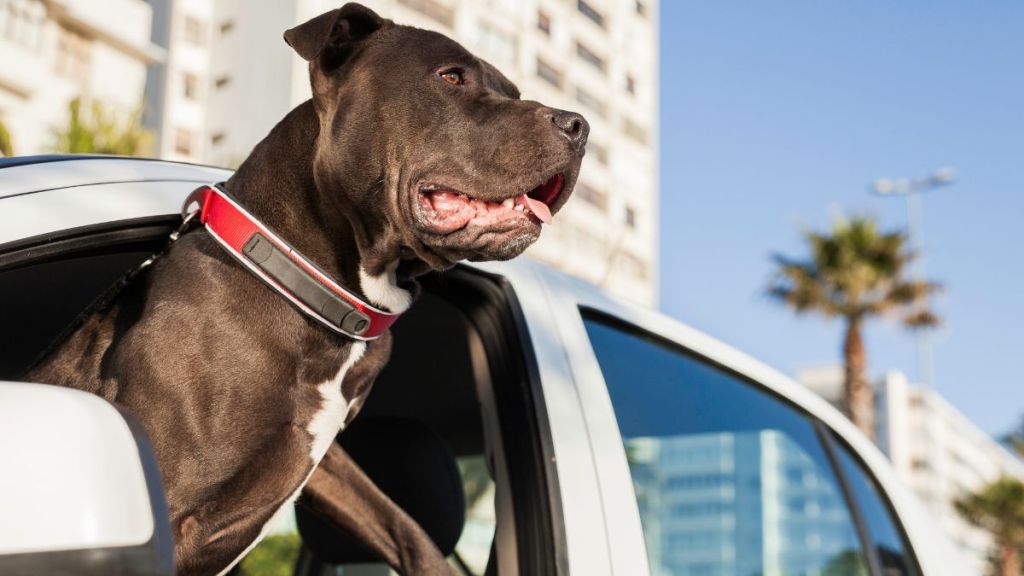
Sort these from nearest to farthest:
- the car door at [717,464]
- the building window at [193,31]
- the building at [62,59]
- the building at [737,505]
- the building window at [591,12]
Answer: the car door at [717,464] < the building at [737,505] < the building at [62,59] < the building window at [193,31] < the building window at [591,12]

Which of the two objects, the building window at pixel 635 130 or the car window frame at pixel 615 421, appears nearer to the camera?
the car window frame at pixel 615 421

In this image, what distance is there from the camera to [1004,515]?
33.1m

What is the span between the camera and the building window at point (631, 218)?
47469 millimetres

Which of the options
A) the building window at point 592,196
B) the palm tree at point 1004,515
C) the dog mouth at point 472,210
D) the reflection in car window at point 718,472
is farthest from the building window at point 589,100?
the dog mouth at point 472,210

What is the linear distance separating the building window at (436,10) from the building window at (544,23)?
5.44 meters

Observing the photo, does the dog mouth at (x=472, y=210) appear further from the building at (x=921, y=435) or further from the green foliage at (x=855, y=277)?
the building at (x=921, y=435)

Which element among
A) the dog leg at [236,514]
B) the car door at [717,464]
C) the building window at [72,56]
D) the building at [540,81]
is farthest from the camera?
the building at [540,81]

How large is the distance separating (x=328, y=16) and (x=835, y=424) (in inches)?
75.2

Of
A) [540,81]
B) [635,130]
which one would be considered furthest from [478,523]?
[635,130]

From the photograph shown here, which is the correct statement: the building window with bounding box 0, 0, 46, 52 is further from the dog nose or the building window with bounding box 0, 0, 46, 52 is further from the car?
the dog nose

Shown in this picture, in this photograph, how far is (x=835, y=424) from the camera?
3266 mm

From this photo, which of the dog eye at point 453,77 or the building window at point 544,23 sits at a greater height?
the building window at point 544,23

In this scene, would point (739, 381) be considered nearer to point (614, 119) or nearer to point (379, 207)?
point (379, 207)

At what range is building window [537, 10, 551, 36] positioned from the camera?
43.7 m
